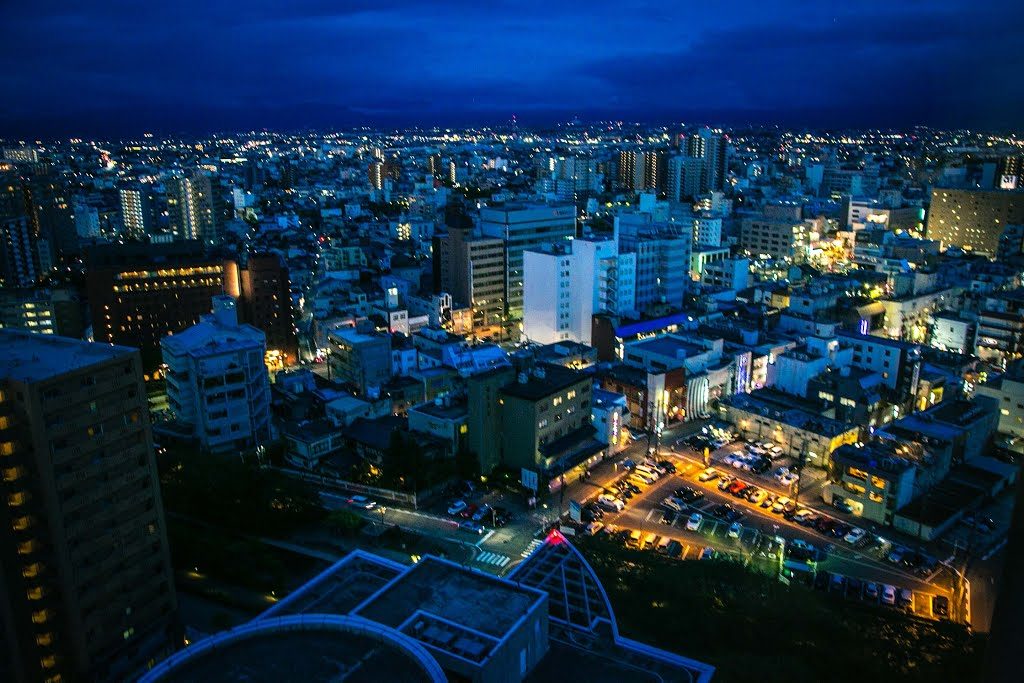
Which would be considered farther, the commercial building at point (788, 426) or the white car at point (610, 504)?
the commercial building at point (788, 426)

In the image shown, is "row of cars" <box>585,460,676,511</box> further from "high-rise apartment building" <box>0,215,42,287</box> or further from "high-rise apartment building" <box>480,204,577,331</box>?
"high-rise apartment building" <box>0,215,42,287</box>

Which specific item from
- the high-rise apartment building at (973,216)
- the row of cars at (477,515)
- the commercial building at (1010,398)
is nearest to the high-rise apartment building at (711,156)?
the high-rise apartment building at (973,216)

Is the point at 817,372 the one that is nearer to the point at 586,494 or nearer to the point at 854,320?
the point at 854,320

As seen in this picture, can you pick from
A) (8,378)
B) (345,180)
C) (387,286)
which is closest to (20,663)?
(8,378)

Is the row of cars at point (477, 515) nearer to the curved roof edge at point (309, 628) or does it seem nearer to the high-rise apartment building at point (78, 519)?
the high-rise apartment building at point (78, 519)

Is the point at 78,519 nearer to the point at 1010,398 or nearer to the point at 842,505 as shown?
the point at 842,505
